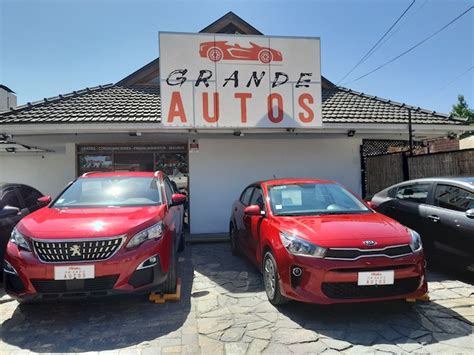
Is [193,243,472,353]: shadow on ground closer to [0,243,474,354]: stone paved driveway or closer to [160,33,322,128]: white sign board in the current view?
[0,243,474,354]: stone paved driveway

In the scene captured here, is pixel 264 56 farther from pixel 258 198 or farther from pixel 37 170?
pixel 37 170

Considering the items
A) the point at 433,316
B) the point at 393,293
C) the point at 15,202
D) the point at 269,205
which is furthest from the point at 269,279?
the point at 15,202

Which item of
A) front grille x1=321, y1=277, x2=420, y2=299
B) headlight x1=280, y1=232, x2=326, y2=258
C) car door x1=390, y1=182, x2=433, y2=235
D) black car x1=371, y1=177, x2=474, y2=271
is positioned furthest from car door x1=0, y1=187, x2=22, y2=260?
car door x1=390, y1=182, x2=433, y2=235

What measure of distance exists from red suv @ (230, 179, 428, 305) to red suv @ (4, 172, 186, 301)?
4.24 ft

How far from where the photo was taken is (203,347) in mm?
3230

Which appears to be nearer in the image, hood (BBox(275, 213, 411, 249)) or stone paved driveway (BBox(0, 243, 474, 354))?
stone paved driveway (BBox(0, 243, 474, 354))

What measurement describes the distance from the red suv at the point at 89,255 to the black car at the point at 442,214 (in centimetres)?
316

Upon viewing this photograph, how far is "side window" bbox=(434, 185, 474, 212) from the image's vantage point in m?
4.86

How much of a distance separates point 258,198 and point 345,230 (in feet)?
5.87

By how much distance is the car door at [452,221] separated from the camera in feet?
15.3

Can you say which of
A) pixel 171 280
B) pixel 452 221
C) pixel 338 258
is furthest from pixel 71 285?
pixel 452 221

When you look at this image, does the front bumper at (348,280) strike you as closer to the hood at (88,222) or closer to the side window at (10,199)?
the hood at (88,222)

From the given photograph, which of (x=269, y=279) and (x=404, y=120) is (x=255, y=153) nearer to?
(x=404, y=120)

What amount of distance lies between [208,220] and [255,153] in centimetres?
215
